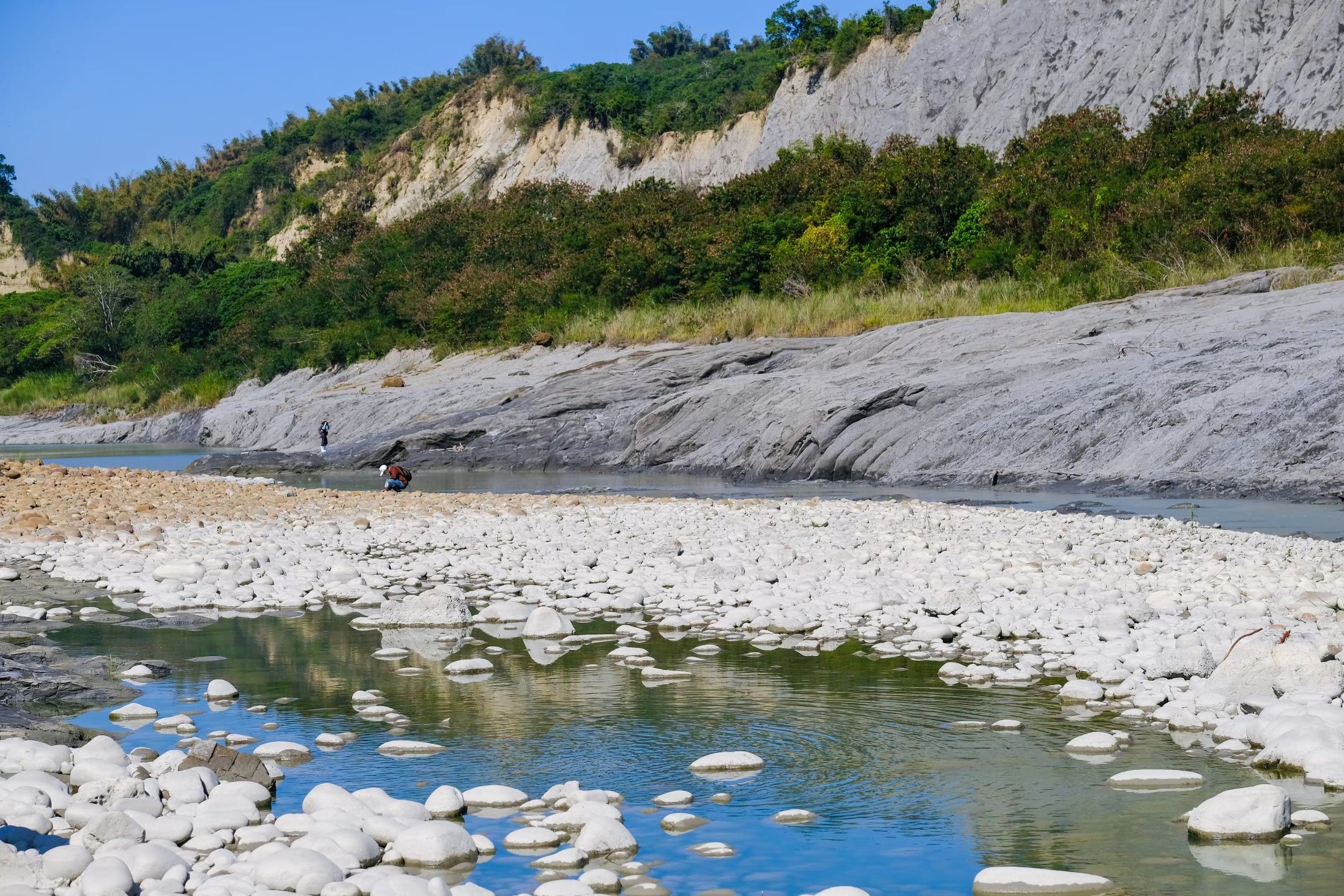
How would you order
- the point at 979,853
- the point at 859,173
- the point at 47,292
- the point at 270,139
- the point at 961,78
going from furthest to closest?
the point at 270,139 → the point at 47,292 → the point at 961,78 → the point at 859,173 → the point at 979,853

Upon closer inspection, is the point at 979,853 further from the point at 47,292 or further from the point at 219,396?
the point at 47,292

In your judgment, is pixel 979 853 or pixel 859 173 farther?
pixel 859 173

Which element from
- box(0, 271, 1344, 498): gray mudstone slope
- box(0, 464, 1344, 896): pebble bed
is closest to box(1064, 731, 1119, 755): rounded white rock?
box(0, 464, 1344, 896): pebble bed

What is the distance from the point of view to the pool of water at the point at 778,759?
4.05 m

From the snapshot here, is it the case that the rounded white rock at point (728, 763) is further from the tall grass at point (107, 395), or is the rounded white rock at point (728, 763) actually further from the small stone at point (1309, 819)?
the tall grass at point (107, 395)

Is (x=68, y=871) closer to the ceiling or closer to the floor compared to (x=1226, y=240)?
closer to the floor

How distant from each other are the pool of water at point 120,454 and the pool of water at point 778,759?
23.7 meters

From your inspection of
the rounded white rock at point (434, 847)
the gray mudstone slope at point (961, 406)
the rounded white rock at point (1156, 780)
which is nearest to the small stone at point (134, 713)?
the rounded white rock at point (434, 847)

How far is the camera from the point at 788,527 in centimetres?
1329

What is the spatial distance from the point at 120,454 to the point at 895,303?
78.9ft

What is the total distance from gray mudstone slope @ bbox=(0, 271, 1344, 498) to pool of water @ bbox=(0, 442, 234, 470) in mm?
4677

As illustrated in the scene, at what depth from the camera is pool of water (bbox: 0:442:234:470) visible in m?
32.6

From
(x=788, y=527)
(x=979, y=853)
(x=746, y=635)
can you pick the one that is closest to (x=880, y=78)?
(x=788, y=527)

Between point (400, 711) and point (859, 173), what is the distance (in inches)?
1454
